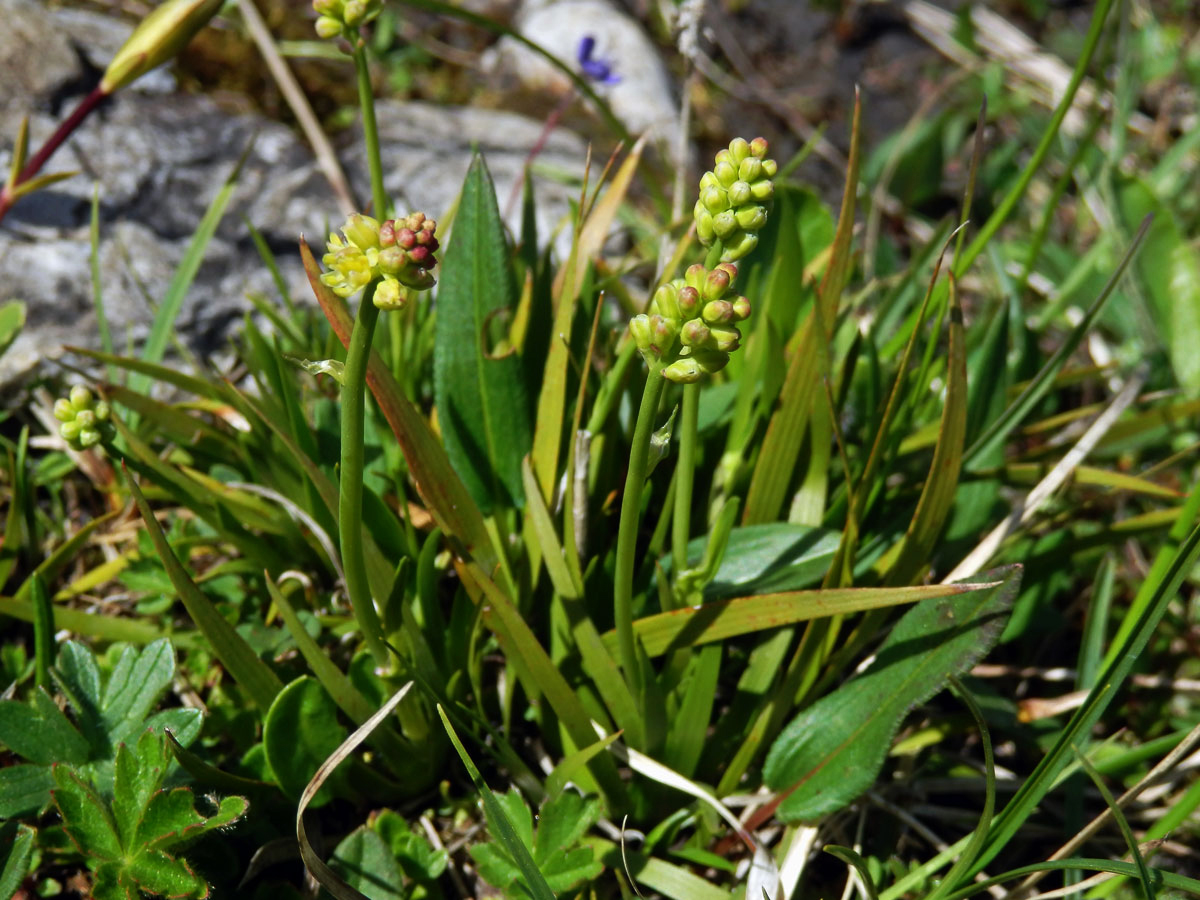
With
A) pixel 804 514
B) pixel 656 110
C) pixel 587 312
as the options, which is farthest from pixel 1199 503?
pixel 656 110

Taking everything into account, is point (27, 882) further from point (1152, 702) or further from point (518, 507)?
point (1152, 702)

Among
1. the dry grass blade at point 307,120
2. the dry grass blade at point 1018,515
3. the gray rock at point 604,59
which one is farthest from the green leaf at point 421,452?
the gray rock at point 604,59

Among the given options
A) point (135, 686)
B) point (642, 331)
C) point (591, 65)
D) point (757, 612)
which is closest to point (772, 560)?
point (757, 612)

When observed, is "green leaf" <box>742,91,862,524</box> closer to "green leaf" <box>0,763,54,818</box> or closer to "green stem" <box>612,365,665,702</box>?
"green stem" <box>612,365,665,702</box>

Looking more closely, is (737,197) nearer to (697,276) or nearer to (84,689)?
(697,276)

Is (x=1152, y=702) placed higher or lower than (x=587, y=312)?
lower
